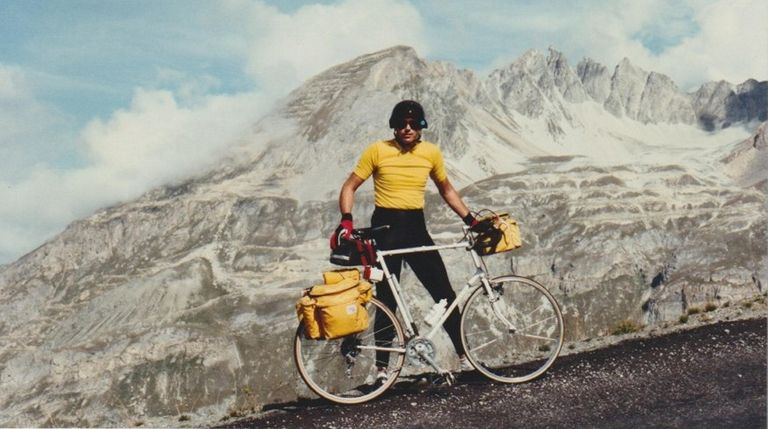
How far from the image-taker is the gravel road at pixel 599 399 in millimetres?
10672

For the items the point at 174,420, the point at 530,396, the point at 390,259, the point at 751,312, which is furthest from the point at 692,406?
the point at 174,420

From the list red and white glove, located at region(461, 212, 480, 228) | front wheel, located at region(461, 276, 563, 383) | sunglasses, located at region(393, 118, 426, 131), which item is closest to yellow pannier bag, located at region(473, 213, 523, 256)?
red and white glove, located at region(461, 212, 480, 228)

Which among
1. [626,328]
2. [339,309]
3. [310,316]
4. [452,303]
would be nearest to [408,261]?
[452,303]

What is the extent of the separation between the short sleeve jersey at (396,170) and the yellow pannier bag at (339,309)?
1.76 m

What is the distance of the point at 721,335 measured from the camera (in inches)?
569

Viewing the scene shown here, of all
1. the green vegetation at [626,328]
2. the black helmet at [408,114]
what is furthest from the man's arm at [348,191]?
the green vegetation at [626,328]

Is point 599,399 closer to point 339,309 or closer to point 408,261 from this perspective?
point 408,261

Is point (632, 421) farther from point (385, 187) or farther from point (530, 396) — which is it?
→ point (385, 187)

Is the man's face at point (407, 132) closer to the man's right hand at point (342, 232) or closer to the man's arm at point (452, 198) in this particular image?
the man's arm at point (452, 198)

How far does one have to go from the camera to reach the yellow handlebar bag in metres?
11.2

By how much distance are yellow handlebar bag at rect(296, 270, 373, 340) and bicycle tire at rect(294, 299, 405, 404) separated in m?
0.37

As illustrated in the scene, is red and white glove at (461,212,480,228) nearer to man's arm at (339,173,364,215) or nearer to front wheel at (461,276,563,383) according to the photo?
front wheel at (461,276,563,383)

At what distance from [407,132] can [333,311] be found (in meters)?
3.32

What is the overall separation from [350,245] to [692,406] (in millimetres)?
5916
